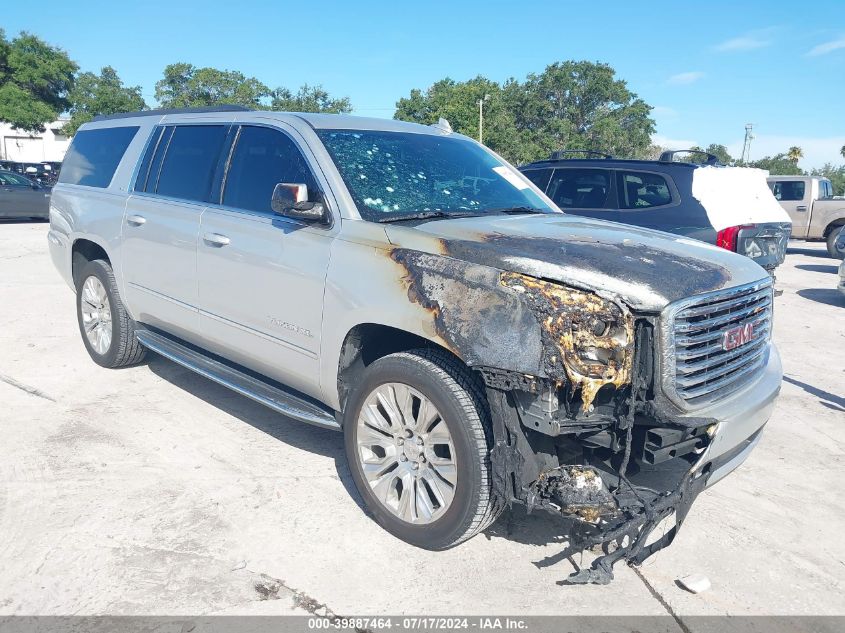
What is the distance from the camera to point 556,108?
225 feet

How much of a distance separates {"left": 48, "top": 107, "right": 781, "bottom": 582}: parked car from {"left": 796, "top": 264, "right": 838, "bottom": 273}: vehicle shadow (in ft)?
39.4

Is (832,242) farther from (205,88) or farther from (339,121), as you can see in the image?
(205,88)

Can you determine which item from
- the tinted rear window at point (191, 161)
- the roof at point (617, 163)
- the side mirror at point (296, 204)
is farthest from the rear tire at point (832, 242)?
the side mirror at point (296, 204)

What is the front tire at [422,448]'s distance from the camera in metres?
2.93

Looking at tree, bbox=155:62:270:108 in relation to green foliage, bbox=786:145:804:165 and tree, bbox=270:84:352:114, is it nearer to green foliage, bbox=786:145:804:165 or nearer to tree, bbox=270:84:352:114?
tree, bbox=270:84:352:114

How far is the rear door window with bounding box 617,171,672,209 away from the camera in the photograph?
25.8 ft

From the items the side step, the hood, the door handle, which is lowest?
the side step

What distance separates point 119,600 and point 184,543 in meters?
0.46

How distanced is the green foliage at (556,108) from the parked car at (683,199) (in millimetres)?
53822

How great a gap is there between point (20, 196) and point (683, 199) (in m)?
18.2

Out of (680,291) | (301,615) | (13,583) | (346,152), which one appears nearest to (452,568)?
(301,615)

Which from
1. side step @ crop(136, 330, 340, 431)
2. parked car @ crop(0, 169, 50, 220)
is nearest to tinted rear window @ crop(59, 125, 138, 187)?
side step @ crop(136, 330, 340, 431)

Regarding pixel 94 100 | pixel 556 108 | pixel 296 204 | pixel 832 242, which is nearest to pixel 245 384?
pixel 296 204

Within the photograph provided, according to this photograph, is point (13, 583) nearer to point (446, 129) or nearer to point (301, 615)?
point (301, 615)
